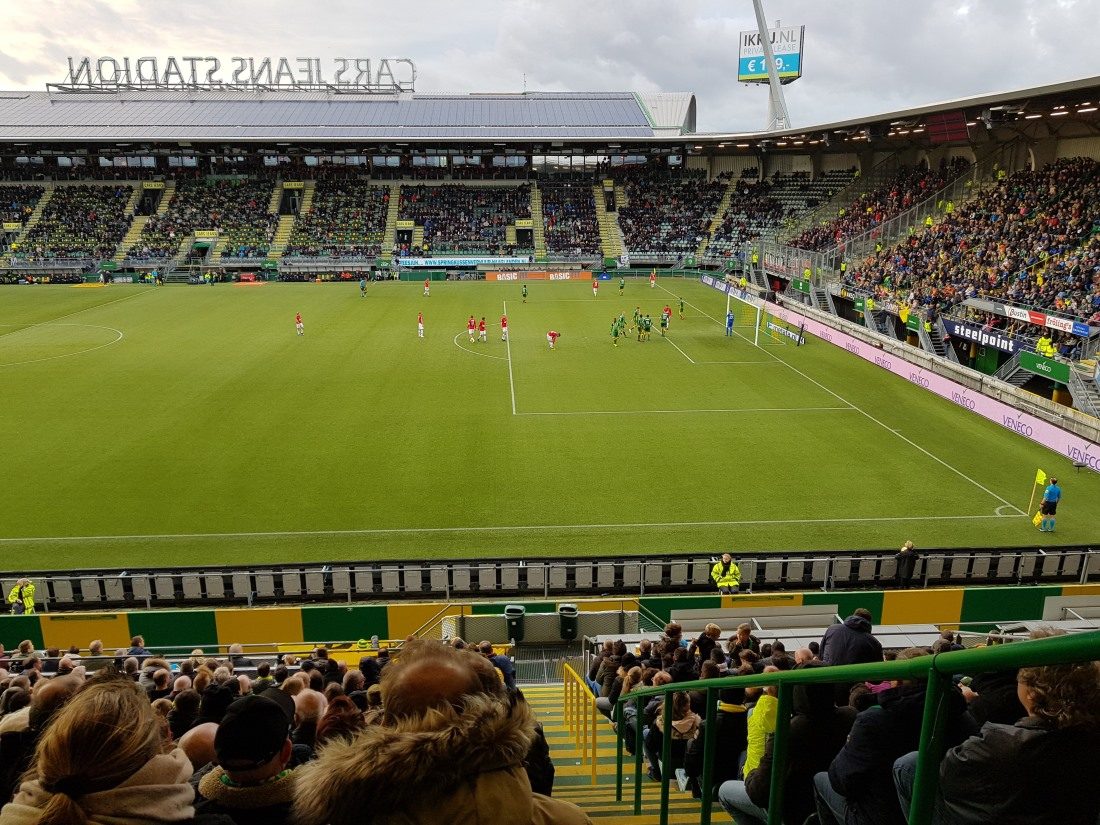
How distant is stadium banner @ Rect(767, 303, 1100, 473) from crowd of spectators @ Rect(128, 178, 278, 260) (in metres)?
53.2

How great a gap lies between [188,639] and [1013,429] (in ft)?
82.6

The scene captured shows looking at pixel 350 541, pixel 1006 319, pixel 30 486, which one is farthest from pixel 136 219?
pixel 1006 319

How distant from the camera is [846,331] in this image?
39.8 meters

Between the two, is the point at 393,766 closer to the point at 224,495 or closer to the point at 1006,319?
the point at 224,495

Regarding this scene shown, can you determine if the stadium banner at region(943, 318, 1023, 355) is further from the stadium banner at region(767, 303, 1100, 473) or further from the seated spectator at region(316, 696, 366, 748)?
the seated spectator at region(316, 696, 366, 748)

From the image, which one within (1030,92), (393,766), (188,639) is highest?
(1030,92)

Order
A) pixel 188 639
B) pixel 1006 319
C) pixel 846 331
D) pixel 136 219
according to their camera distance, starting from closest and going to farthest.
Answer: pixel 188 639 < pixel 1006 319 < pixel 846 331 < pixel 136 219

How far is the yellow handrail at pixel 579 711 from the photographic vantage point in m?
8.30

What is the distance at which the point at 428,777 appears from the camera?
2.14 m

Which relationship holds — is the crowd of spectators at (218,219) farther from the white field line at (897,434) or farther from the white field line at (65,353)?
the white field line at (897,434)

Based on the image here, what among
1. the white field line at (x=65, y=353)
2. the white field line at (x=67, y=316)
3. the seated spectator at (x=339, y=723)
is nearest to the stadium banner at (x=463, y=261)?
the white field line at (x=67, y=316)

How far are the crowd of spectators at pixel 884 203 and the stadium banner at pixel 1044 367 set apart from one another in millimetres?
23826

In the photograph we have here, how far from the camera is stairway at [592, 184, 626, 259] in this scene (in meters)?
72.9

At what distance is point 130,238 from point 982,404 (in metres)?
70.7
